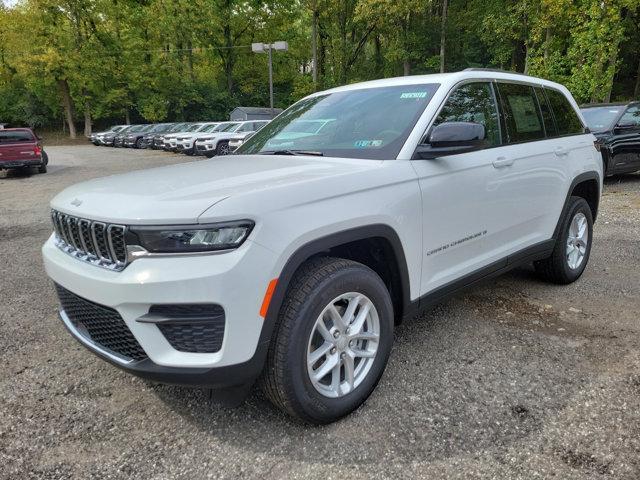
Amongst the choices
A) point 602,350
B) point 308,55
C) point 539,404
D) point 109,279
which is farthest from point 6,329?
point 308,55

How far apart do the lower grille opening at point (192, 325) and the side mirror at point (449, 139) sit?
59.4 inches

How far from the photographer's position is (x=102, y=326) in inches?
90.6

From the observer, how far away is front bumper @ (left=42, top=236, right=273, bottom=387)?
197cm

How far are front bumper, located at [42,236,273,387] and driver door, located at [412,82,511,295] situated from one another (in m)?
1.20

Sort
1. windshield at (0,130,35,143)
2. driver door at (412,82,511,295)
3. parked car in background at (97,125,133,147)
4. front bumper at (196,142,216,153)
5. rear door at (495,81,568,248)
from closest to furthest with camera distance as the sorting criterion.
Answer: driver door at (412,82,511,295)
rear door at (495,81,568,248)
windshield at (0,130,35,143)
front bumper at (196,142,216,153)
parked car in background at (97,125,133,147)

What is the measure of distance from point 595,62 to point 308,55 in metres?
30.5

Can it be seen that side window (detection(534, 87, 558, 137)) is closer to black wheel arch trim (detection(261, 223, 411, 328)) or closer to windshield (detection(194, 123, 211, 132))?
black wheel arch trim (detection(261, 223, 411, 328))

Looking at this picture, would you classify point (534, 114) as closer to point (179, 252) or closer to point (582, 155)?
point (582, 155)

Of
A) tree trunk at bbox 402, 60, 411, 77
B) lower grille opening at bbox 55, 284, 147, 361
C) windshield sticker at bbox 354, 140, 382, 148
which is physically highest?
tree trunk at bbox 402, 60, 411, 77

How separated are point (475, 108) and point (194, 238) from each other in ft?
7.55

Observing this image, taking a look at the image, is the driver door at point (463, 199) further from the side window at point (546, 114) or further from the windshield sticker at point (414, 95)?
the side window at point (546, 114)

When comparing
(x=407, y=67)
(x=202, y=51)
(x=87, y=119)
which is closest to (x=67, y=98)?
(x=87, y=119)

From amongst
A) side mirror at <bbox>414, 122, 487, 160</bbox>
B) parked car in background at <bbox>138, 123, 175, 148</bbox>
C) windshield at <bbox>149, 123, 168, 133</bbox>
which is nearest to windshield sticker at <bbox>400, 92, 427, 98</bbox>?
side mirror at <bbox>414, 122, 487, 160</bbox>

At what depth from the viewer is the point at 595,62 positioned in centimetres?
1587
